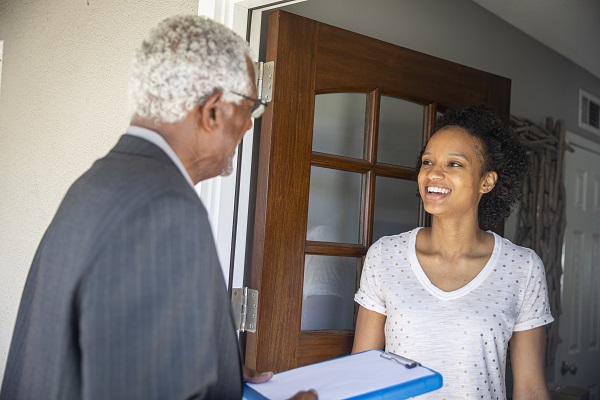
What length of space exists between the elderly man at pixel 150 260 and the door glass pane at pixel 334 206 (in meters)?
1.14

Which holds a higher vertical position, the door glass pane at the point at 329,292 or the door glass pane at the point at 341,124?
the door glass pane at the point at 341,124

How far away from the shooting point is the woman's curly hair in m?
2.18

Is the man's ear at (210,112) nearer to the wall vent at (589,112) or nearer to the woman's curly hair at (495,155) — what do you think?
the woman's curly hair at (495,155)

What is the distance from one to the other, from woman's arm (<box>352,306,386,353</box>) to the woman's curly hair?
55 centimetres

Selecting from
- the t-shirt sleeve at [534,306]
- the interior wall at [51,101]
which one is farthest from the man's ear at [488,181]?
the interior wall at [51,101]

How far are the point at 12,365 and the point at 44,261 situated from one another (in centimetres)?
23

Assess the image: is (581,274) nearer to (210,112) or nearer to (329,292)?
(329,292)

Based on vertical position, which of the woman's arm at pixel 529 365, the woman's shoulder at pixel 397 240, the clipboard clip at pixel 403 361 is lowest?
the woman's arm at pixel 529 365

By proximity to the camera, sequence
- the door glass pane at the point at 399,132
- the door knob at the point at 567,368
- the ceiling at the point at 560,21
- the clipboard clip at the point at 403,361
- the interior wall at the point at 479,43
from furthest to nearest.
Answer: the door knob at the point at 567,368 → the ceiling at the point at 560,21 → the interior wall at the point at 479,43 → the door glass pane at the point at 399,132 → the clipboard clip at the point at 403,361

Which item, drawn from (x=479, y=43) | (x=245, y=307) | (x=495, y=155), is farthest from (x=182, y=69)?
(x=479, y=43)

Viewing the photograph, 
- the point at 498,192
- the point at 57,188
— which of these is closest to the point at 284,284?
the point at 498,192

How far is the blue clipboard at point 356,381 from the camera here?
1.25 meters

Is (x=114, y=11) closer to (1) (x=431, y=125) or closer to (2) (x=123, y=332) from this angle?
(1) (x=431, y=125)

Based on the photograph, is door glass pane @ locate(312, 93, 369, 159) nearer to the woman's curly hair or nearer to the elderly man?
the woman's curly hair
